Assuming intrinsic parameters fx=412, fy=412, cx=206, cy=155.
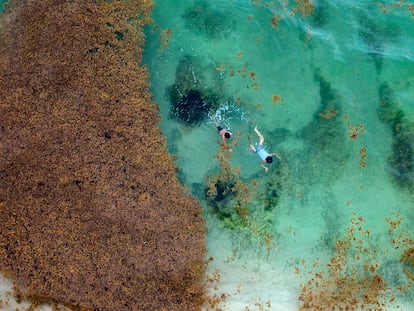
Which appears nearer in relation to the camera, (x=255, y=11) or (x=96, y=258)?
(x=96, y=258)

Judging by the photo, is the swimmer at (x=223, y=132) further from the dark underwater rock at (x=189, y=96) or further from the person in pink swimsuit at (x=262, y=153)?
the person in pink swimsuit at (x=262, y=153)

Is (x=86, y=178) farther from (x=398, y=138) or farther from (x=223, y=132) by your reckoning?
(x=398, y=138)

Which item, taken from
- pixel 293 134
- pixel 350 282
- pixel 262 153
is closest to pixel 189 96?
pixel 262 153

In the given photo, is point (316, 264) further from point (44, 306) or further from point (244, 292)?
point (44, 306)

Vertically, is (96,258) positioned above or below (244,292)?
above

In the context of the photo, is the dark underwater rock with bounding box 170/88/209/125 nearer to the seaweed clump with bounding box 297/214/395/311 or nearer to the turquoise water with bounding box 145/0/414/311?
the turquoise water with bounding box 145/0/414/311

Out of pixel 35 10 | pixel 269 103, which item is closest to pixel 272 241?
pixel 269 103

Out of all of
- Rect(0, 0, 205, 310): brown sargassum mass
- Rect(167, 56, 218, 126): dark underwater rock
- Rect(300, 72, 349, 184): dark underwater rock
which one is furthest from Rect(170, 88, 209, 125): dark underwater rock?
Rect(300, 72, 349, 184): dark underwater rock
